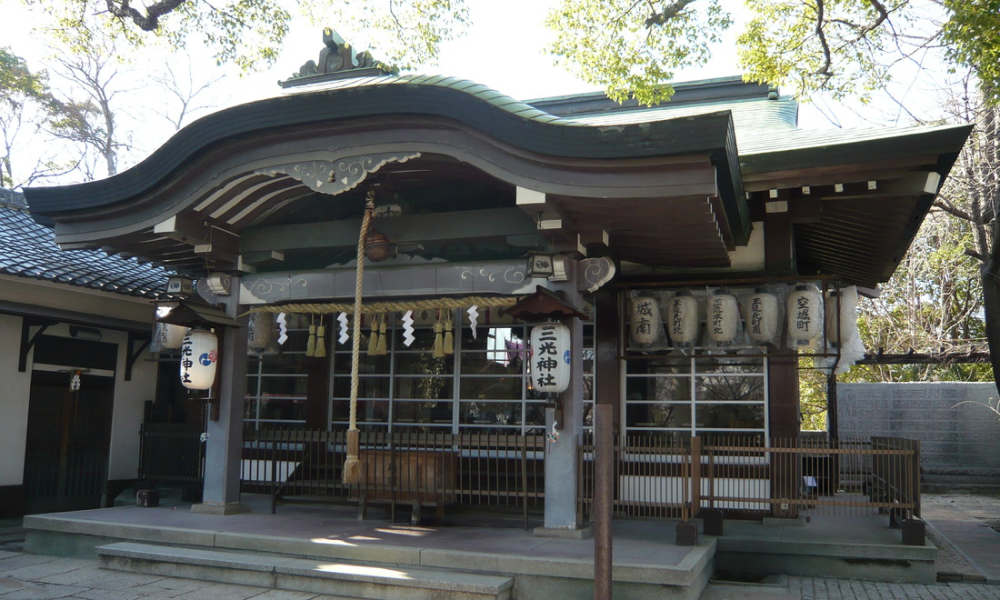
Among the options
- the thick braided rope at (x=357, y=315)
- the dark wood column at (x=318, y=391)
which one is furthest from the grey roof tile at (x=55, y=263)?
the thick braided rope at (x=357, y=315)

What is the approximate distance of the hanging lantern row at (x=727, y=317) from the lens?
28.0ft

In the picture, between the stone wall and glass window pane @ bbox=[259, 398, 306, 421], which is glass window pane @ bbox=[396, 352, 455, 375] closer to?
glass window pane @ bbox=[259, 398, 306, 421]

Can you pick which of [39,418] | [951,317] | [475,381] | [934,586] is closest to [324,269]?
[475,381]

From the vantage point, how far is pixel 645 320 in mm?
9031

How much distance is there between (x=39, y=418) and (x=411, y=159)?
7.21m

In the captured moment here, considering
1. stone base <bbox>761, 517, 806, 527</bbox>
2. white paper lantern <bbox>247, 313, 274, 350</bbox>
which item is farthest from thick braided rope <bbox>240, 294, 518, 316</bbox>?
stone base <bbox>761, 517, 806, 527</bbox>

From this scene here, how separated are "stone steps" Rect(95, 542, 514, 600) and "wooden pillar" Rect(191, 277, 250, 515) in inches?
46.1

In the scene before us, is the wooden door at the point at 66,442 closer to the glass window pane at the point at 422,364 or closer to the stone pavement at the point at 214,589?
the stone pavement at the point at 214,589

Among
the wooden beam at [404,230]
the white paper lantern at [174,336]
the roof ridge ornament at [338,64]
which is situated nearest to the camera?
the wooden beam at [404,230]

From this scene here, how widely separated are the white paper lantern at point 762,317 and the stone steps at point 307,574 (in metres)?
4.20

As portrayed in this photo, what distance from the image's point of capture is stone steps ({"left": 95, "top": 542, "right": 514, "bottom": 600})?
625 centimetres

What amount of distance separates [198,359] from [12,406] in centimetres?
387

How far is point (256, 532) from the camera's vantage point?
7645 mm

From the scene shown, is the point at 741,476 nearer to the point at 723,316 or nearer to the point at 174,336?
the point at 723,316
